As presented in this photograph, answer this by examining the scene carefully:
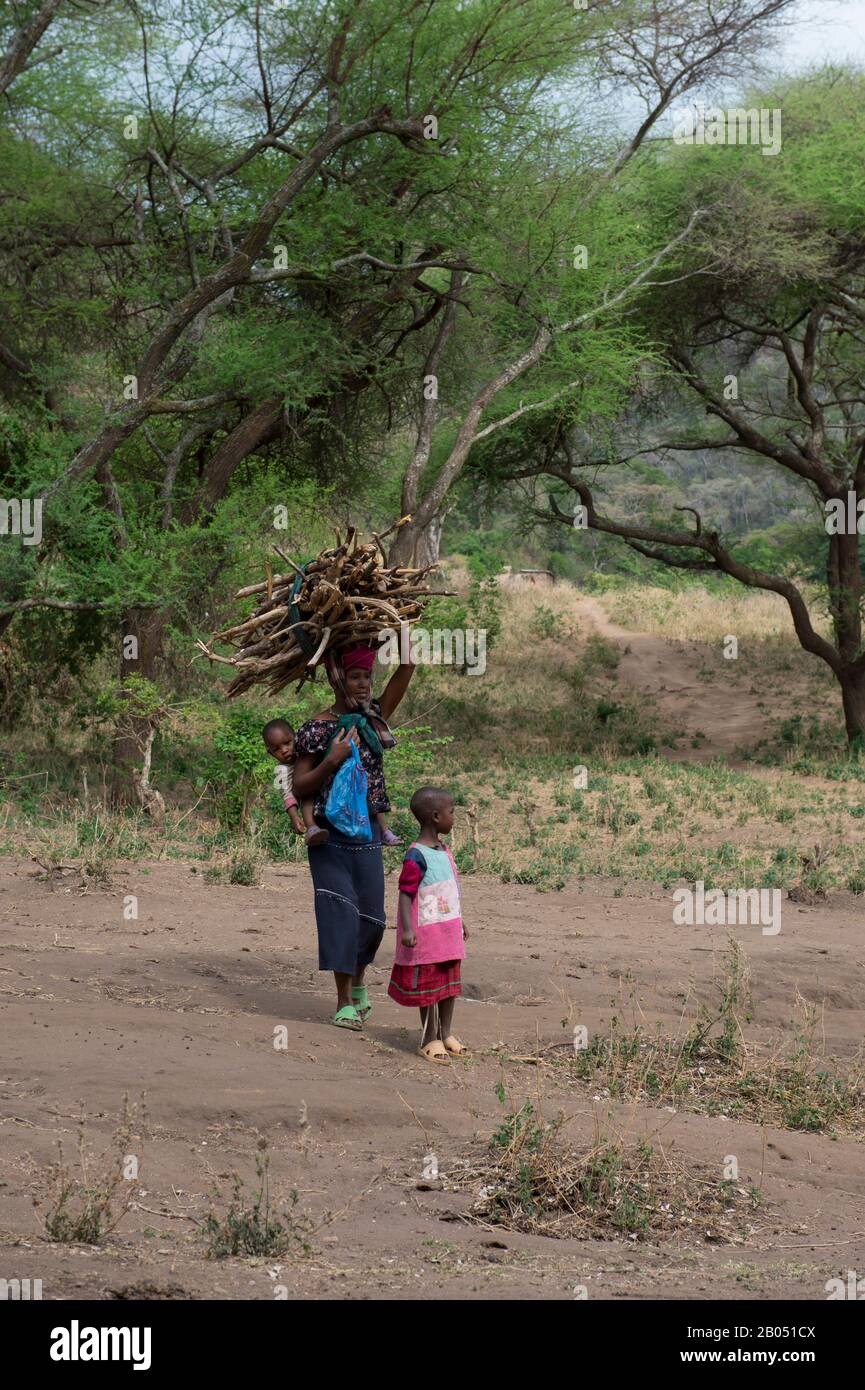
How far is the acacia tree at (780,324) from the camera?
1742 cm

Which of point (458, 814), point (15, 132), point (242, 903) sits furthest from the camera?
point (15, 132)

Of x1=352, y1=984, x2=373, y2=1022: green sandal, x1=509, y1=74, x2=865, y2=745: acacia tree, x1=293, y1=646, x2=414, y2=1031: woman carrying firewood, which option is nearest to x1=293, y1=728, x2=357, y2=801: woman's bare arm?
x1=293, y1=646, x2=414, y2=1031: woman carrying firewood

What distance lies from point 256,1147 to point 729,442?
1728cm

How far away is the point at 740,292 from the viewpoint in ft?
61.7

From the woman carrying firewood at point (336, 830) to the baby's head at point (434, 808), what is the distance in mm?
280

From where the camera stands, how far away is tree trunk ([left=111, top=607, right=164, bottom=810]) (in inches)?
543

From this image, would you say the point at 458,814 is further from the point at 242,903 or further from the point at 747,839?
the point at 242,903

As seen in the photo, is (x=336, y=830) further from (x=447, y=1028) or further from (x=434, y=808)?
(x=447, y=1028)

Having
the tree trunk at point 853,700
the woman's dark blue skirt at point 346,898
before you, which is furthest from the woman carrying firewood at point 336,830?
the tree trunk at point 853,700

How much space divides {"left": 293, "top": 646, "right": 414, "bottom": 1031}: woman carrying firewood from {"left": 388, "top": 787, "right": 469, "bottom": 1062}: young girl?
0.22 m

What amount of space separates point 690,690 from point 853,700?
418 cm

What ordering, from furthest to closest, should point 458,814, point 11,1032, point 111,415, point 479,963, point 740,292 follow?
point 740,292, point 458,814, point 111,415, point 479,963, point 11,1032

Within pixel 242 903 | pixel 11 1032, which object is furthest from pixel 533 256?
pixel 11 1032

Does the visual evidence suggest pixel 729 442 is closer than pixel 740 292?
No
